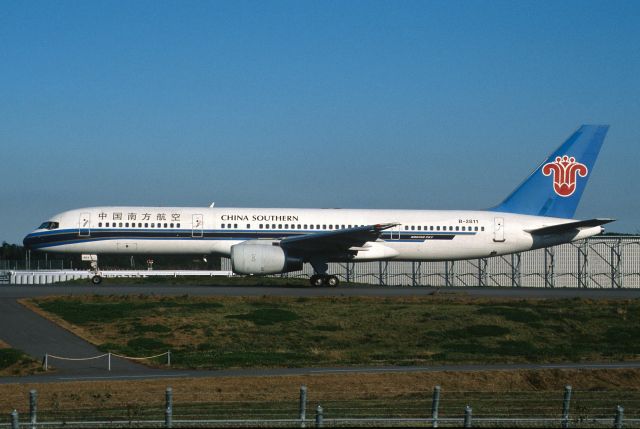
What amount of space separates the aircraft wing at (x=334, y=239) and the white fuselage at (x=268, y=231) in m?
1.34

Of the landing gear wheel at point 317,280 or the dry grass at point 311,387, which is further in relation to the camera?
the landing gear wheel at point 317,280

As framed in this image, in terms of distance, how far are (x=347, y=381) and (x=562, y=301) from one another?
66.6 feet

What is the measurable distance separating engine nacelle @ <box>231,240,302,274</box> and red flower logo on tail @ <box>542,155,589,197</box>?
1642 cm

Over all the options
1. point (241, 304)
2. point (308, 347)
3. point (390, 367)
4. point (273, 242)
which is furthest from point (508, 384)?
point (273, 242)

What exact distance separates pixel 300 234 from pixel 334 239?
2895 millimetres

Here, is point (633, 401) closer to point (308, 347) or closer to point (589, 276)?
point (308, 347)

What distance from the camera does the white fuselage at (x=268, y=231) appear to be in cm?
4450

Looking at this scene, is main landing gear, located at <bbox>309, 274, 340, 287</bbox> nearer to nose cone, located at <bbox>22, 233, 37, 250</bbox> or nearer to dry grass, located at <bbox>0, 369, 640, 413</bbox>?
nose cone, located at <bbox>22, 233, 37, 250</bbox>

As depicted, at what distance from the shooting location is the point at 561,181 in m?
48.8

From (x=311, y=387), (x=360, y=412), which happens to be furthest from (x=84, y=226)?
(x=360, y=412)

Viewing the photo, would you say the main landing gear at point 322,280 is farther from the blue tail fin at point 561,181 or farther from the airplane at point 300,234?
the blue tail fin at point 561,181

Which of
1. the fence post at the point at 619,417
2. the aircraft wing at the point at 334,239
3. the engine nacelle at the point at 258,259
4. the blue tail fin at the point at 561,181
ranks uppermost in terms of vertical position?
the blue tail fin at the point at 561,181

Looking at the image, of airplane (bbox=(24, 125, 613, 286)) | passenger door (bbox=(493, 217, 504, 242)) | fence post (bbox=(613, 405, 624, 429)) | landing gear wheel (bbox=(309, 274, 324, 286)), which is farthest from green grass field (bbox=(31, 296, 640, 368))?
fence post (bbox=(613, 405, 624, 429))

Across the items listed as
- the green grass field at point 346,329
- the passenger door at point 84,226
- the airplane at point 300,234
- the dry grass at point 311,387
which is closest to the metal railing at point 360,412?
the dry grass at point 311,387
